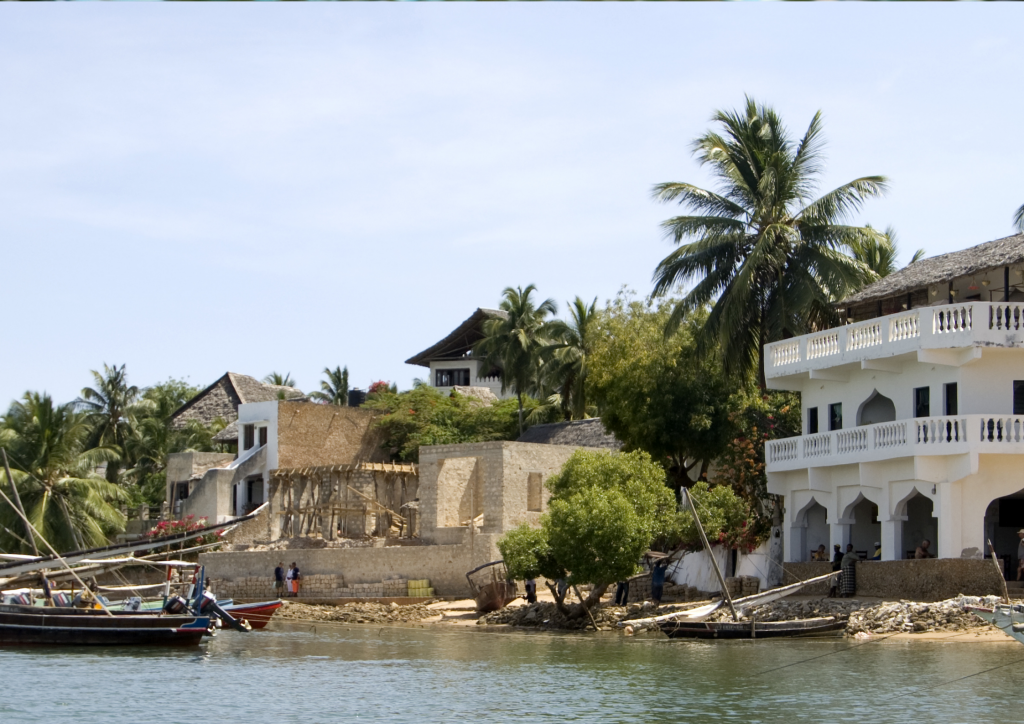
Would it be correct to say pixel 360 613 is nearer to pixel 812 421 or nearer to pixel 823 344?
pixel 812 421

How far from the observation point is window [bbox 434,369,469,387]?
8312cm

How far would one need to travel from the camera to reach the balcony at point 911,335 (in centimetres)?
3155

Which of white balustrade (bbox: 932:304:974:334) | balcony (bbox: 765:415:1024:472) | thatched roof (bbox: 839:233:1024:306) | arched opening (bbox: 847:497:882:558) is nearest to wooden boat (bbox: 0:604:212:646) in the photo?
balcony (bbox: 765:415:1024:472)

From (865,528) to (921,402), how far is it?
5267 millimetres

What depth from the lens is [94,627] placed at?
3272cm

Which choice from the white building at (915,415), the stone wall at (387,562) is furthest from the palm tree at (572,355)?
the white building at (915,415)

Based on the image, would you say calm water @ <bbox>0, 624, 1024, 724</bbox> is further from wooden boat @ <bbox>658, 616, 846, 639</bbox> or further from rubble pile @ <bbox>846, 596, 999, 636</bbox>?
rubble pile @ <bbox>846, 596, 999, 636</bbox>

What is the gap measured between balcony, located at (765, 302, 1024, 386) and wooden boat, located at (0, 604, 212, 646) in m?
17.2

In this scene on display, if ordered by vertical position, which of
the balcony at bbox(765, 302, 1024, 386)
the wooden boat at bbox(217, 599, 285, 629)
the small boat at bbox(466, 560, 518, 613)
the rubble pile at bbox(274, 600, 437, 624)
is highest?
the balcony at bbox(765, 302, 1024, 386)

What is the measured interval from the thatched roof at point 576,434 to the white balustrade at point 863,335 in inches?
719

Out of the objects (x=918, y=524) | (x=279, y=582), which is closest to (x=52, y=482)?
(x=279, y=582)

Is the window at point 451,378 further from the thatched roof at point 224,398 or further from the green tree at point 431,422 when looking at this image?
the green tree at point 431,422

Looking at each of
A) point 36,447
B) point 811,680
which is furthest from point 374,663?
point 36,447

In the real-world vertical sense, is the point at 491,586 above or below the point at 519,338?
below
